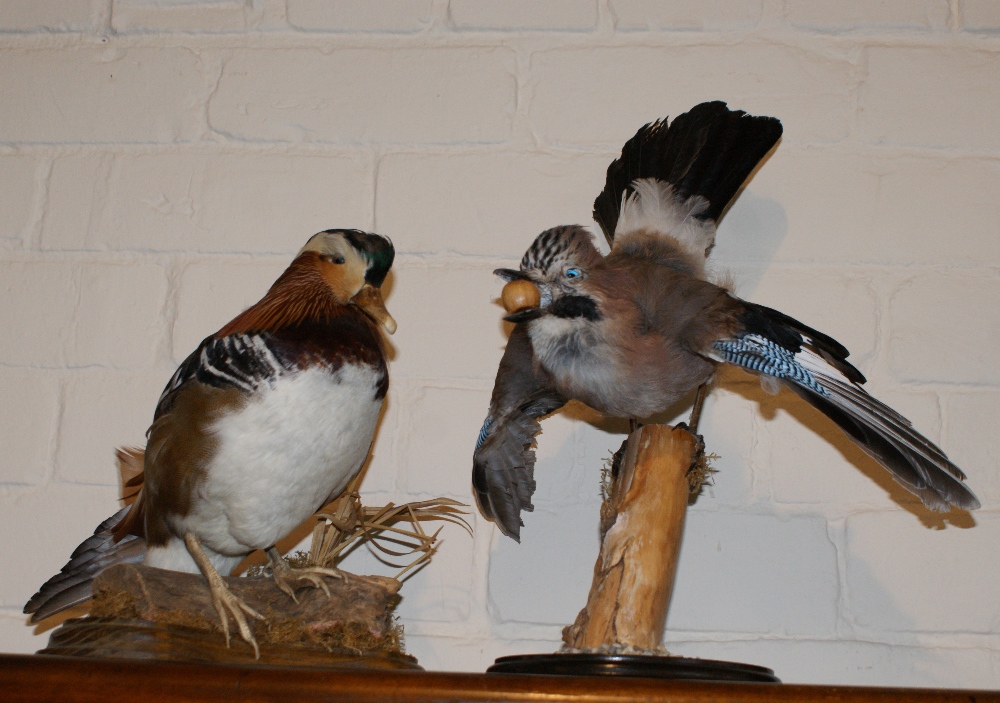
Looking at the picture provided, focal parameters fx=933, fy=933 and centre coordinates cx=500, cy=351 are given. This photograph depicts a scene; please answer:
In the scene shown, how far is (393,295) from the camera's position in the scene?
1.25m

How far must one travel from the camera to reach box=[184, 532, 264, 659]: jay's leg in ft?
2.83

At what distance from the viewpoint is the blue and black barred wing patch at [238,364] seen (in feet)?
3.05

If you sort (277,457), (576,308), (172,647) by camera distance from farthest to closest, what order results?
(576,308) → (277,457) → (172,647)

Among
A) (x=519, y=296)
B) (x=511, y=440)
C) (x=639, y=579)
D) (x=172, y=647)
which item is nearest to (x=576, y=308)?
(x=519, y=296)

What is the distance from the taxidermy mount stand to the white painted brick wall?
18cm

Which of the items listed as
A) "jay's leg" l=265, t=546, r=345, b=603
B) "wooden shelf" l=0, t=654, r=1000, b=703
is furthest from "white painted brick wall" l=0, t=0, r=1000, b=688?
"wooden shelf" l=0, t=654, r=1000, b=703

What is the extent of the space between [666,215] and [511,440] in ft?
1.12

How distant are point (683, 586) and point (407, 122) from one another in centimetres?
73

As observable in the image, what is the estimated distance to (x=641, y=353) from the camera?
1011 millimetres

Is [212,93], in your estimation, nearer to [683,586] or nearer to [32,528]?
[32,528]

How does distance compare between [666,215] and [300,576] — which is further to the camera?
[666,215]

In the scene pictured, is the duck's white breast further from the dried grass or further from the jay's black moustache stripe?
the jay's black moustache stripe

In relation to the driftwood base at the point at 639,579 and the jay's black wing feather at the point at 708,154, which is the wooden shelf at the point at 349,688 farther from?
the jay's black wing feather at the point at 708,154

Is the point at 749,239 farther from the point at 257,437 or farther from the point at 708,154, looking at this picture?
the point at 257,437
